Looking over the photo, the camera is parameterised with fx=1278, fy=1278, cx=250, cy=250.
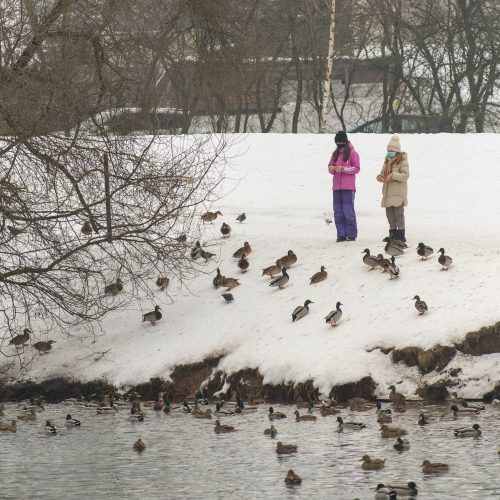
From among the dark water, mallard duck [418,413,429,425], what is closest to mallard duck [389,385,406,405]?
the dark water

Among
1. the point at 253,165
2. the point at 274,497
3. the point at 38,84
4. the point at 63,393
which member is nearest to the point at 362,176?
the point at 253,165

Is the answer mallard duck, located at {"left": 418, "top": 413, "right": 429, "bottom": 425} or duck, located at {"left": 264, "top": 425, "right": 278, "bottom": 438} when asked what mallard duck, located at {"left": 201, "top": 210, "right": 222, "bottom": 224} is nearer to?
duck, located at {"left": 264, "top": 425, "right": 278, "bottom": 438}

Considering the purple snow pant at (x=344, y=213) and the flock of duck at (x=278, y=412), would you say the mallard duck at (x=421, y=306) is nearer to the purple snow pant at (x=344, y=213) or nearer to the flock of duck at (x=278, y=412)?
the flock of duck at (x=278, y=412)

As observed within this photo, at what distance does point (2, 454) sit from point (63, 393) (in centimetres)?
515

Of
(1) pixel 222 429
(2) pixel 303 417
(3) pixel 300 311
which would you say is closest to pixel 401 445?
(2) pixel 303 417

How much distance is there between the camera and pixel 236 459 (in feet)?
53.3

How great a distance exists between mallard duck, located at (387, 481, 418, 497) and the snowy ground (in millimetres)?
5378

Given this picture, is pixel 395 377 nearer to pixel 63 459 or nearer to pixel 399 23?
pixel 63 459

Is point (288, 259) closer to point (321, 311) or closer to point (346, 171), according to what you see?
point (346, 171)

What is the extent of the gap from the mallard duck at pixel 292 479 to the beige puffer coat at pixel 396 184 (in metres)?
10.3

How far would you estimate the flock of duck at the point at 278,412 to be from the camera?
16.4 metres

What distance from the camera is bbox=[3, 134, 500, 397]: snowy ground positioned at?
65.6 feet

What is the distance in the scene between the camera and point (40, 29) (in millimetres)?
18203

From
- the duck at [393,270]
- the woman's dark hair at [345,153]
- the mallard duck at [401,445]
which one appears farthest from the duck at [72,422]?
the woman's dark hair at [345,153]
